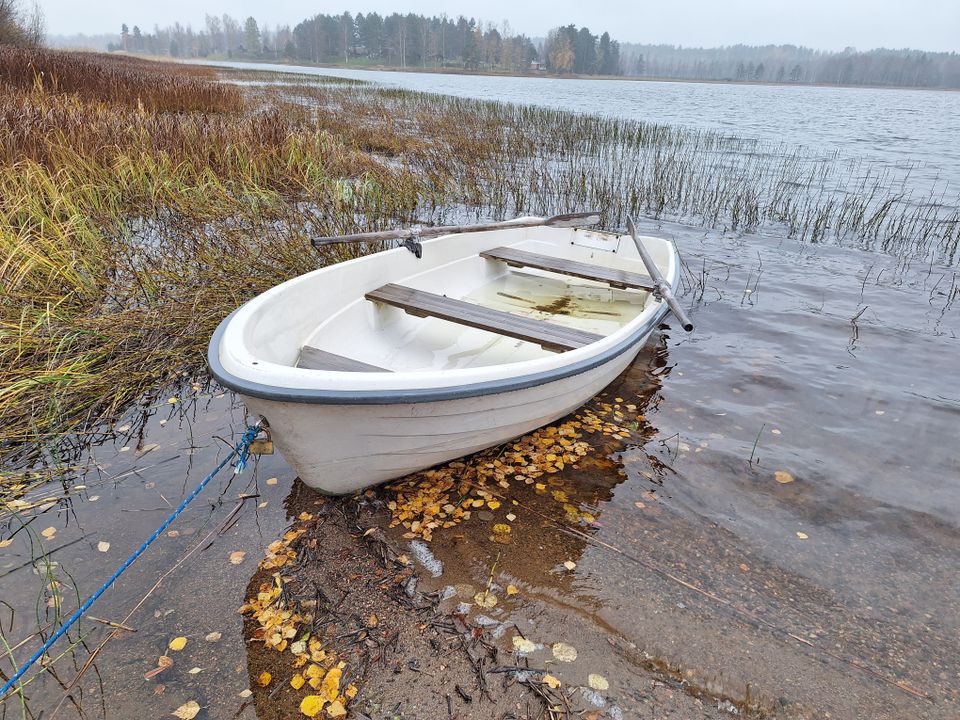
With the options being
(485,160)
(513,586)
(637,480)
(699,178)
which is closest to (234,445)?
(513,586)

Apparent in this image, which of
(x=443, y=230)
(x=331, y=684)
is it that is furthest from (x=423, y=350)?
(x=331, y=684)

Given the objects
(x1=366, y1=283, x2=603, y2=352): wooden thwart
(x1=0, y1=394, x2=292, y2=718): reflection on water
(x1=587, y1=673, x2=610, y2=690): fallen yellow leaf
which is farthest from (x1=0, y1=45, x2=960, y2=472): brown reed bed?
(x1=587, y1=673, x2=610, y2=690): fallen yellow leaf

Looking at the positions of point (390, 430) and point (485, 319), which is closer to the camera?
point (390, 430)

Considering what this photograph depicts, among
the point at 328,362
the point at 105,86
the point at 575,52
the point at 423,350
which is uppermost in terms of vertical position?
the point at 575,52

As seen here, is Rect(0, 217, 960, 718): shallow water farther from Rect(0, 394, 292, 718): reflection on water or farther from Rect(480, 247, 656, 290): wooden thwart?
Rect(480, 247, 656, 290): wooden thwart

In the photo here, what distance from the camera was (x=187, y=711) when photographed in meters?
2.16

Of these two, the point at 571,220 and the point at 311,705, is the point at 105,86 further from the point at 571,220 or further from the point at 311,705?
the point at 311,705

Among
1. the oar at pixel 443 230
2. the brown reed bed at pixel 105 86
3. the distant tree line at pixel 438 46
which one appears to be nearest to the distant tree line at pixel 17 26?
the brown reed bed at pixel 105 86

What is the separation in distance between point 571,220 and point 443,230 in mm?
1910

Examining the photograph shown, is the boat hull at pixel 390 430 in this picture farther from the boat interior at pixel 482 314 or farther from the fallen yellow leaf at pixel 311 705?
the fallen yellow leaf at pixel 311 705

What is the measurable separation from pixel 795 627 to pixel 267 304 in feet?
10.7

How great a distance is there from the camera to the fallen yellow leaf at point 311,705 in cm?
216

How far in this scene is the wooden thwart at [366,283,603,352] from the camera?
12.4ft

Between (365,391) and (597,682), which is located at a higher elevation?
(365,391)
